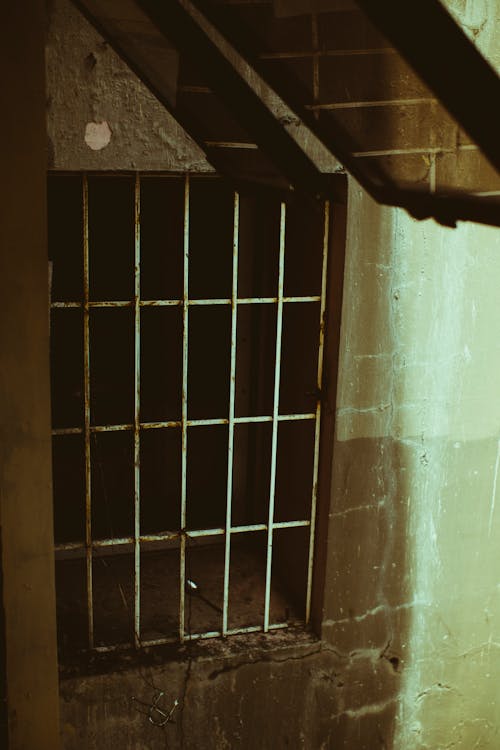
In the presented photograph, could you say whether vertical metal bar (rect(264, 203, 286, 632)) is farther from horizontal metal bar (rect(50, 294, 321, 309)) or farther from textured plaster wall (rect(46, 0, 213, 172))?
textured plaster wall (rect(46, 0, 213, 172))

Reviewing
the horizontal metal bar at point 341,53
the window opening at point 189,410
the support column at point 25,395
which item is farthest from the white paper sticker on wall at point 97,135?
the support column at point 25,395

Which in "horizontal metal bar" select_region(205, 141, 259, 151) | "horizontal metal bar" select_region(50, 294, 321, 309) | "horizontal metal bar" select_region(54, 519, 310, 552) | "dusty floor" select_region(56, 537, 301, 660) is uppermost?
"horizontal metal bar" select_region(205, 141, 259, 151)

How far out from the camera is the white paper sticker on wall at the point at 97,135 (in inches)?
129

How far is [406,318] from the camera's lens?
12.4 ft

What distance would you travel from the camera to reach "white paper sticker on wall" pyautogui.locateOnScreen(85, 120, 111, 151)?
3.28 m

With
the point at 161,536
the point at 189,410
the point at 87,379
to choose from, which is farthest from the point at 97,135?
the point at 189,410

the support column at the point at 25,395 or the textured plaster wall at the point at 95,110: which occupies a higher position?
the textured plaster wall at the point at 95,110

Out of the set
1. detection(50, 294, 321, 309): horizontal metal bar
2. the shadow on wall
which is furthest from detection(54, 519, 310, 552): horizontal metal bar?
detection(50, 294, 321, 309): horizontal metal bar

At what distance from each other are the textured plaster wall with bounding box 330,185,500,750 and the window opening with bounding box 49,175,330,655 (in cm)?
20

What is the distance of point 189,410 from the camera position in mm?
4816

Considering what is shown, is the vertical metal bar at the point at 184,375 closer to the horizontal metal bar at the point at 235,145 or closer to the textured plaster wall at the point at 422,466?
the horizontal metal bar at the point at 235,145

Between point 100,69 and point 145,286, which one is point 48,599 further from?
point 145,286

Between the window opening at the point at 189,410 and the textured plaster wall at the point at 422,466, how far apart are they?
20cm

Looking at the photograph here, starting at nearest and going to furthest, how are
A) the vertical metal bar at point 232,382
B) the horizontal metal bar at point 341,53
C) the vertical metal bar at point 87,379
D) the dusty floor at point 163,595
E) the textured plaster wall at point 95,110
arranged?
the textured plaster wall at point 95,110, the vertical metal bar at point 87,379, the horizontal metal bar at point 341,53, the vertical metal bar at point 232,382, the dusty floor at point 163,595
